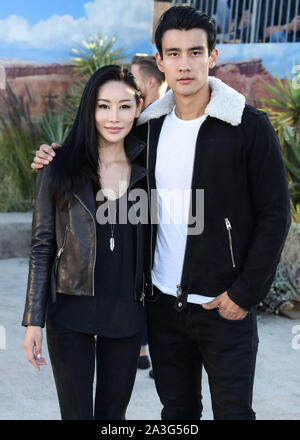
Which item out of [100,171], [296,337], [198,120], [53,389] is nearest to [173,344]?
[100,171]

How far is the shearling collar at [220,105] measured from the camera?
1.96 m

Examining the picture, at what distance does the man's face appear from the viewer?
6.63 ft

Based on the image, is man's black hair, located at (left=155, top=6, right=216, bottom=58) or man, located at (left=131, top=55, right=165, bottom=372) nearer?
man's black hair, located at (left=155, top=6, right=216, bottom=58)

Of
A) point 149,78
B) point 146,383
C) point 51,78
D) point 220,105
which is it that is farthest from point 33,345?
point 51,78

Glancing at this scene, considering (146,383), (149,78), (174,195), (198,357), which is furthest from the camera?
(149,78)

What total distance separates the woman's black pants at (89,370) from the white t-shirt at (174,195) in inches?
10.5

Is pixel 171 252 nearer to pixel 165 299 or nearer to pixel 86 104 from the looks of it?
pixel 165 299

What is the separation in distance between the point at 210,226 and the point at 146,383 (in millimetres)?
1717

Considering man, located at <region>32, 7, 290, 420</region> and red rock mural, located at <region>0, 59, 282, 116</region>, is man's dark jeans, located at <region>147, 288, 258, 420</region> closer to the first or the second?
man, located at <region>32, 7, 290, 420</region>

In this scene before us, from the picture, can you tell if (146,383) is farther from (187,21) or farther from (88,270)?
(187,21)

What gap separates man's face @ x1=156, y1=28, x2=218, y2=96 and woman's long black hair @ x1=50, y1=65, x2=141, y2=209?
0.59 ft

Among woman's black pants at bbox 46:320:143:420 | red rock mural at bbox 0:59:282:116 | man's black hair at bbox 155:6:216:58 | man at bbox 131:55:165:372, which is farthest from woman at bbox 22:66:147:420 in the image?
red rock mural at bbox 0:59:282:116

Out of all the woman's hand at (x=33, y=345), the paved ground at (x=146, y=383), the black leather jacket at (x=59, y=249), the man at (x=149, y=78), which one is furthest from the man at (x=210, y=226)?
the man at (x=149, y=78)

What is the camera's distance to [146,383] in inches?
133
